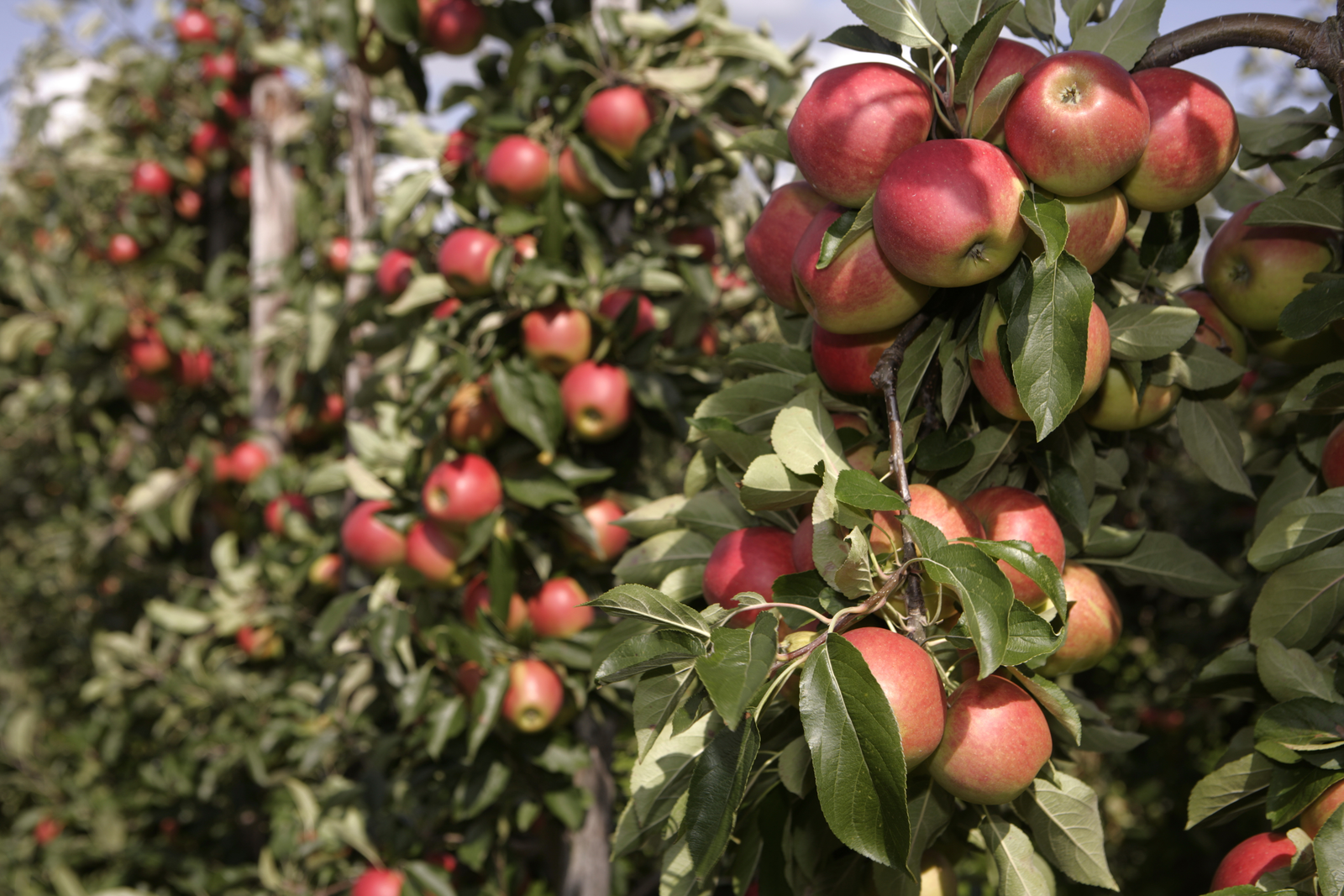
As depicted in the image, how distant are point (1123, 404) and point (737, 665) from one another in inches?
21.2

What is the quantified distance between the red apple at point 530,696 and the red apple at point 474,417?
39 centimetres

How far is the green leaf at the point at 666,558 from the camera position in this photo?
99 cm

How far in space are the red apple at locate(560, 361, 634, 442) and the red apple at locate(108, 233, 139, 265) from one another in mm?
2451

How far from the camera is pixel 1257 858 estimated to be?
776 mm

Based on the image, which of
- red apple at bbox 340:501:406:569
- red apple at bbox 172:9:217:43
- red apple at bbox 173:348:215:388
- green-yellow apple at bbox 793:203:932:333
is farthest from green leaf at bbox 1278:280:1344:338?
red apple at bbox 172:9:217:43

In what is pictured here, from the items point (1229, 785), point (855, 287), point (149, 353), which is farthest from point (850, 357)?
point (149, 353)

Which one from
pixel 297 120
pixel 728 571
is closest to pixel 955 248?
pixel 728 571

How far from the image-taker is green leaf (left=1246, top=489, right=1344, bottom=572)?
81cm

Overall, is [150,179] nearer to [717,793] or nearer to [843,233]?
[843,233]

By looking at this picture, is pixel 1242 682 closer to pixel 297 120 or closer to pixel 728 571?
pixel 728 571

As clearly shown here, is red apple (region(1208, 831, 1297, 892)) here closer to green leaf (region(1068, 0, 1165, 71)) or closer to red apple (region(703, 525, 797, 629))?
red apple (region(703, 525, 797, 629))

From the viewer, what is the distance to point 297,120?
293cm

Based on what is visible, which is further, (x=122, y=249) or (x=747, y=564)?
(x=122, y=249)

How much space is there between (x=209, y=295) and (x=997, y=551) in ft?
10.4
